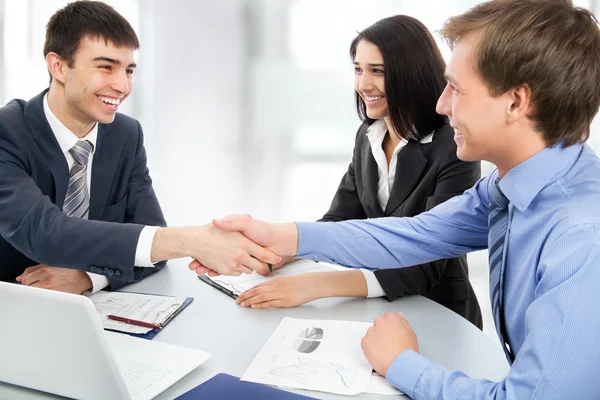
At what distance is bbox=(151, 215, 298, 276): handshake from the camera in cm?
161

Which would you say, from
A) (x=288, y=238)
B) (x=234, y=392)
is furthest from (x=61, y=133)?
(x=234, y=392)

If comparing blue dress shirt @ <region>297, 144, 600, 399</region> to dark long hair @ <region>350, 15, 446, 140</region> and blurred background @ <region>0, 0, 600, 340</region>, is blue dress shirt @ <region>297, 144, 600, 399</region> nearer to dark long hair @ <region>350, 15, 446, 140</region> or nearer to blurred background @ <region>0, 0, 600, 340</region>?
dark long hair @ <region>350, 15, 446, 140</region>

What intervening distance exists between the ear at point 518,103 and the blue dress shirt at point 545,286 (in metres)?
0.09

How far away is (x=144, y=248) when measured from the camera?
157cm

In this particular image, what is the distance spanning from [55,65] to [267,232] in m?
1.04

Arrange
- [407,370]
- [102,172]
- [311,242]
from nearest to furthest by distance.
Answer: [407,370] → [311,242] → [102,172]

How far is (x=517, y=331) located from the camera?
115 centimetres

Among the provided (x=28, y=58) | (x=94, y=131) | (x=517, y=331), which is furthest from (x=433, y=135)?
(x=28, y=58)

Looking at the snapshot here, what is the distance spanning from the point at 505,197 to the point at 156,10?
3.17 m

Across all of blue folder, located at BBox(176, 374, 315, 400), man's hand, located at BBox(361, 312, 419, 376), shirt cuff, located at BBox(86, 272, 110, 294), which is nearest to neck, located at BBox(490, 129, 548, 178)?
man's hand, located at BBox(361, 312, 419, 376)

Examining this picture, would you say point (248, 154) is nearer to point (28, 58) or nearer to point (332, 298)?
point (28, 58)

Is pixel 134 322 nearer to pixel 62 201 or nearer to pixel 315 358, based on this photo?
pixel 315 358

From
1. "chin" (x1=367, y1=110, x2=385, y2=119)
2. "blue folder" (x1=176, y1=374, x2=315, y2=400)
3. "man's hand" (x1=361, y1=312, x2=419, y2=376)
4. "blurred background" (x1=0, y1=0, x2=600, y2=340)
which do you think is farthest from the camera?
"blurred background" (x1=0, y1=0, x2=600, y2=340)

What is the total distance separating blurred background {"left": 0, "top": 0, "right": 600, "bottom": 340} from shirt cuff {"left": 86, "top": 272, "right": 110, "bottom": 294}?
7.94 feet
